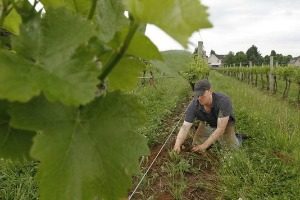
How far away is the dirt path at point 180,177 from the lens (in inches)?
197

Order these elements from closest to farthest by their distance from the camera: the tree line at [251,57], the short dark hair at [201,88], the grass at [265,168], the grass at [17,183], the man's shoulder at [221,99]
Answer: the grass at [17,183], the grass at [265,168], the short dark hair at [201,88], the man's shoulder at [221,99], the tree line at [251,57]

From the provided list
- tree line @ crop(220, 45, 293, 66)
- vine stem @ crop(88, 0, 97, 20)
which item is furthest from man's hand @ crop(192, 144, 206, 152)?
tree line @ crop(220, 45, 293, 66)

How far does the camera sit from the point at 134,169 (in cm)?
48

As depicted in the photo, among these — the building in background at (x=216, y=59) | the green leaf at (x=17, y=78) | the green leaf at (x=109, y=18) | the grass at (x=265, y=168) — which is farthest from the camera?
the building in background at (x=216, y=59)

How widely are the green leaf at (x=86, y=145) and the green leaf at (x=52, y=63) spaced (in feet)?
0.19

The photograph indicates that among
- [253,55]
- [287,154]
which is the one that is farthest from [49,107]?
[253,55]

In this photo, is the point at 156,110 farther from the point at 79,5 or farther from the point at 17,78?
the point at 17,78

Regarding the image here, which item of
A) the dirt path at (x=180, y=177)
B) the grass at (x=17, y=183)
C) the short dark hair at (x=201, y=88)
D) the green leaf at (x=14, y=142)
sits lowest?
the dirt path at (x=180, y=177)

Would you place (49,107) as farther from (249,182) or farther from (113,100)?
(249,182)

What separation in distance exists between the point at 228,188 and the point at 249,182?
286 mm

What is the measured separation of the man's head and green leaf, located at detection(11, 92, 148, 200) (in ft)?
18.9

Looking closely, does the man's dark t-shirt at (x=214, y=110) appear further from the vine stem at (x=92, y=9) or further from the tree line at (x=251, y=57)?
the tree line at (x=251, y=57)

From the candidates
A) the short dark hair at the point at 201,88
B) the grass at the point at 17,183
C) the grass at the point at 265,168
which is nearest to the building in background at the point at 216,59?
the grass at the point at 265,168

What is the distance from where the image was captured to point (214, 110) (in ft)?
21.9
